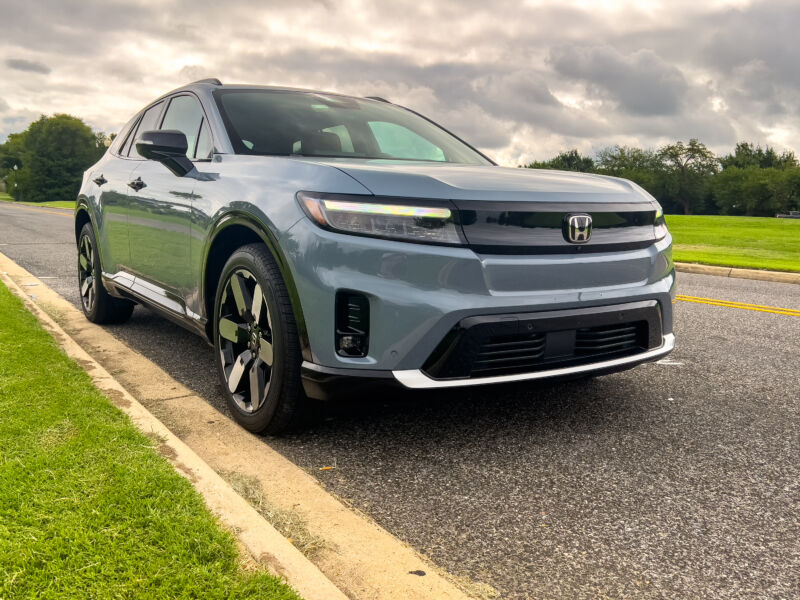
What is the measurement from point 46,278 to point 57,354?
5.03m

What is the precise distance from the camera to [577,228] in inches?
121

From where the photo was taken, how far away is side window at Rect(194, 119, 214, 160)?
12.8 feet

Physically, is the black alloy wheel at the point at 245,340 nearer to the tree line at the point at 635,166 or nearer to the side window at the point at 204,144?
the side window at the point at 204,144

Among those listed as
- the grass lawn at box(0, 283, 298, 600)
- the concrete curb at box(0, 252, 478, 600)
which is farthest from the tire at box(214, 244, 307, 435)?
the grass lawn at box(0, 283, 298, 600)

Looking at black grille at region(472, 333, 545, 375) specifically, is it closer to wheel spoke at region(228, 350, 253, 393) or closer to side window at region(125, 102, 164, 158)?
wheel spoke at region(228, 350, 253, 393)

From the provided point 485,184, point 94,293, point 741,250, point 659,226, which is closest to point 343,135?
point 485,184

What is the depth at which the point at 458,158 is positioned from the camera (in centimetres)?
451

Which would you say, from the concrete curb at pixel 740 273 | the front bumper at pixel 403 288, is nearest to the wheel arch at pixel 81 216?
the front bumper at pixel 403 288

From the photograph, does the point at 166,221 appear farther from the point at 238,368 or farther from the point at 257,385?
the point at 257,385

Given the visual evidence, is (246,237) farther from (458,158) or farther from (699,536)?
(699,536)

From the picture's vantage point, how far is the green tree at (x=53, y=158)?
111 metres

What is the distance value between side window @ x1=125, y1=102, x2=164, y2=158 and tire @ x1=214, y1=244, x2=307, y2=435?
2094 millimetres

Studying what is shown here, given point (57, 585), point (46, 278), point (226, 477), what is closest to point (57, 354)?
point (226, 477)

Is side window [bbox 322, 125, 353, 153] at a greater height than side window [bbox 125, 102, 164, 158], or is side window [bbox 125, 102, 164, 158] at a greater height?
side window [bbox 125, 102, 164, 158]
